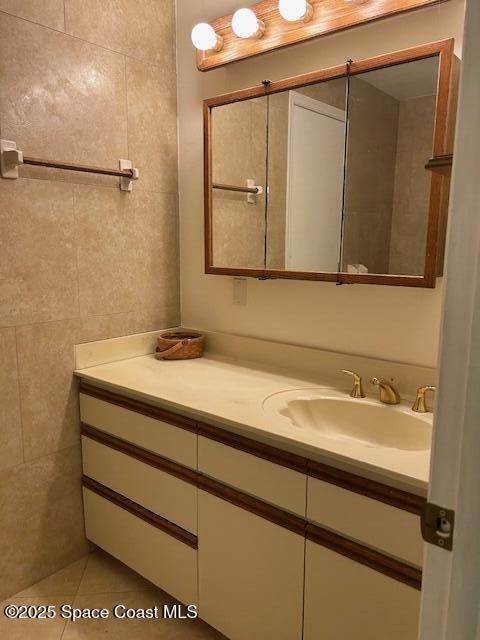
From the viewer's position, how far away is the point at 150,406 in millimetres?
1574

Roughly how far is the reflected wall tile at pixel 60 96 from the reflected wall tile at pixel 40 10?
0.02 m

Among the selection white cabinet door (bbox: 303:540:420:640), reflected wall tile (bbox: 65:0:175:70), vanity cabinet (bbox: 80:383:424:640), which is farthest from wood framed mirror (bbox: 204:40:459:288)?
white cabinet door (bbox: 303:540:420:640)

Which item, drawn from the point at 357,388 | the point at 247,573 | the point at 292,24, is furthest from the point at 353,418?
the point at 292,24

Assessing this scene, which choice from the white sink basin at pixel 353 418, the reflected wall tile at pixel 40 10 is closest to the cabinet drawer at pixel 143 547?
the white sink basin at pixel 353 418

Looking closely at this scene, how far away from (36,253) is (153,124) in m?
0.78

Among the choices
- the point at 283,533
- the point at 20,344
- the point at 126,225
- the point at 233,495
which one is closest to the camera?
the point at 283,533

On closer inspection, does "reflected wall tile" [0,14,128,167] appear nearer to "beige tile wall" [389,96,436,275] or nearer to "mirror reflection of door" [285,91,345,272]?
"mirror reflection of door" [285,91,345,272]

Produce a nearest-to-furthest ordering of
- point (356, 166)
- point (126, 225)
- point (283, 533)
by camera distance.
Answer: point (283, 533)
point (356, 166)
point (126, 225)

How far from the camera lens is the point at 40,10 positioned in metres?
1.59

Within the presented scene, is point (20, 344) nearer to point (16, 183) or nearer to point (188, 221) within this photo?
point (16, 183)

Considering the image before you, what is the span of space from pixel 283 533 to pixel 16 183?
1416 millimetres

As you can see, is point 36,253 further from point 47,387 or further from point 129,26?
point 129,26

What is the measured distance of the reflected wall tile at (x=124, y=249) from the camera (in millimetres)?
1815

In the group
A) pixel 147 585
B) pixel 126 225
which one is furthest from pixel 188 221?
pixel 147 585
